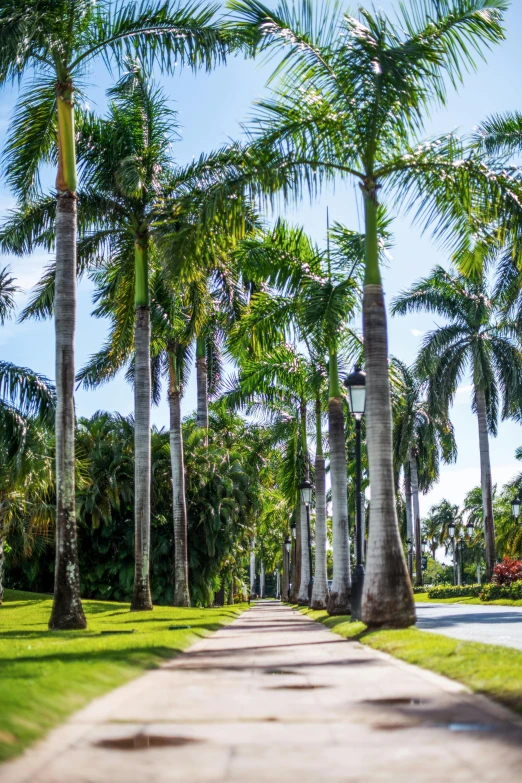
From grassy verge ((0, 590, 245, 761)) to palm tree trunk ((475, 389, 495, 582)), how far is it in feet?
68.0

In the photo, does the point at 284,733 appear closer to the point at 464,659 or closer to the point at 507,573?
the point at 464,659

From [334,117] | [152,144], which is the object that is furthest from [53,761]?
[152,144]

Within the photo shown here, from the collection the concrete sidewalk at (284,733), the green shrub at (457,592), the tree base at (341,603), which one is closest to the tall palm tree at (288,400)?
the tree base at (341,603)

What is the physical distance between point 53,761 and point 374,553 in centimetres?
900

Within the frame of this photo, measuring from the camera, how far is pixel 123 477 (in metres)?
36.0

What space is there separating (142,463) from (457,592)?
987 inches

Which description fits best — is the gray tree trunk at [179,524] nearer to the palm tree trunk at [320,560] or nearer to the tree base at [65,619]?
the palm tree trunk at [320,560]

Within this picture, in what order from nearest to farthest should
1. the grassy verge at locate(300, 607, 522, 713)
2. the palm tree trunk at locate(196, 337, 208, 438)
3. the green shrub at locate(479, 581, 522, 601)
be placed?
1. the grassy verge at locate(300, 607, 522, 713)
2. the green shrub at locate(479, 581, 522, 601)
3. the palm tree trunk at locate(196, 337, 208, 438)

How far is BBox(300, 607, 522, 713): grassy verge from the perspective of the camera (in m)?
6.85

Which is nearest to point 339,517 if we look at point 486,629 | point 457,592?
point 486,629

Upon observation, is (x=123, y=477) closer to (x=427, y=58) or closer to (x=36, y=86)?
(x=36, y=86)

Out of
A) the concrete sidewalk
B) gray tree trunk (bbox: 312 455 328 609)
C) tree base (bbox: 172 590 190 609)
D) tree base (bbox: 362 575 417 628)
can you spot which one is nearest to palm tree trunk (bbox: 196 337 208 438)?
gray tree trunk (bbox: 312 455 328 609)

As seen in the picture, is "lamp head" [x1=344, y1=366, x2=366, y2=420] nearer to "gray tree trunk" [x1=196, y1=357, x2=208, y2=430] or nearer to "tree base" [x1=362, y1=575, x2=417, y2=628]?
"tree base" [x1=362, y1=575, x2=417, y2=628]

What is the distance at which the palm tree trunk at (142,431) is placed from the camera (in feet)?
77.5
